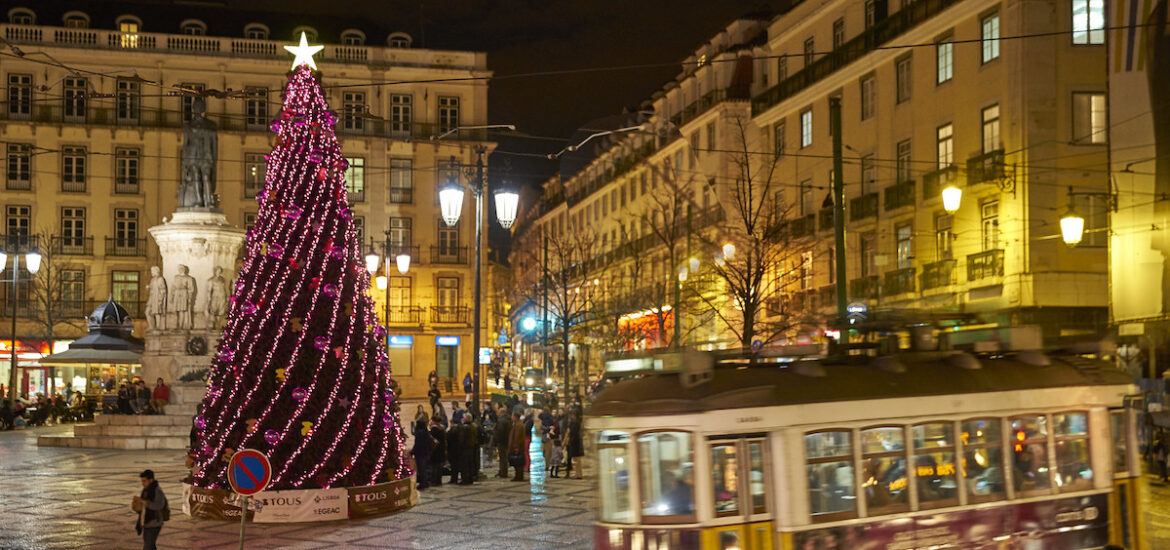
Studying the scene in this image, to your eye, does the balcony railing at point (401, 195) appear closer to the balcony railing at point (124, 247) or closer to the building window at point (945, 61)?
the balcony railing at point (124, 247)

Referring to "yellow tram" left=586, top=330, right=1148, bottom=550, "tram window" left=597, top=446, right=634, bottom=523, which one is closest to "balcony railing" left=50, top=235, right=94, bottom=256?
"yellow tram" left=586, top=330, right=1148, bottom=550

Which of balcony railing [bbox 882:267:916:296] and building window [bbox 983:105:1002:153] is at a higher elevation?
building window [bbox 983:105:1002:153]

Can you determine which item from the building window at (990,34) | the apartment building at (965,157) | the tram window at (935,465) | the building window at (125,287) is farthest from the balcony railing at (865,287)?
the building window at (125,287)

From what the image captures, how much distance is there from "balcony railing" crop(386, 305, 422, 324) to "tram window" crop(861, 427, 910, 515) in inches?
2217

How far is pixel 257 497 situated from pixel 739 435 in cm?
986

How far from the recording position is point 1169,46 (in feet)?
94.9

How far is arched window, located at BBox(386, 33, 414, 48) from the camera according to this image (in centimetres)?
6819

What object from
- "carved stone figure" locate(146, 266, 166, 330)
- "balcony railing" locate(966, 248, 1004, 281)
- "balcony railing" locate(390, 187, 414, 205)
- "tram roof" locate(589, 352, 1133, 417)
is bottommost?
"tram roof" locate(589, 352, 1133, 417)

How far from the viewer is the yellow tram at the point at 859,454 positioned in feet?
34.8

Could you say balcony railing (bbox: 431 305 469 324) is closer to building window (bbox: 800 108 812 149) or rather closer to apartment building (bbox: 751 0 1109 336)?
building window (bbox: 800 108 812 149)

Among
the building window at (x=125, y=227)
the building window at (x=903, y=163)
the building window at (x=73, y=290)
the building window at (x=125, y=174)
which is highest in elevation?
the building window at (x=125, y=174)

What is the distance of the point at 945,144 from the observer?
36031 millimetres

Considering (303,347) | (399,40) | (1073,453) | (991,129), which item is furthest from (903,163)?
(399,40)

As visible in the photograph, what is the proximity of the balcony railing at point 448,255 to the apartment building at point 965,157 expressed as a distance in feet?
91.3
